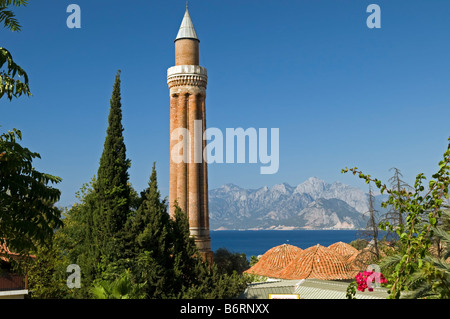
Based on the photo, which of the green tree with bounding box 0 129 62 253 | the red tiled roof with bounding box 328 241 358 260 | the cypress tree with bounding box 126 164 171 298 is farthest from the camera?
the red tiled roof with bounding box 328 241 358 260

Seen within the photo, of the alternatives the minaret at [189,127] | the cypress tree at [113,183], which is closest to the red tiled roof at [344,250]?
the minaret at [189,127]

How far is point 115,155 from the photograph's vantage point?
86.1 feet

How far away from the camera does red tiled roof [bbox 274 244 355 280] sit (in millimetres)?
38250

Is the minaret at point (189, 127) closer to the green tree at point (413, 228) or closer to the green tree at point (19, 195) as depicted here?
the green tree at point (19, 195)

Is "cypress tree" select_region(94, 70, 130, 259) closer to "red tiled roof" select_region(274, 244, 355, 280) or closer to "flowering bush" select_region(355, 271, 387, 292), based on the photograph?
"red tiled roof" select_region(274, 244, 355, 280)

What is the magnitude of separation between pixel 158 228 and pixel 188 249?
2.59 metres

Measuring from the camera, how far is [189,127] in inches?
1578

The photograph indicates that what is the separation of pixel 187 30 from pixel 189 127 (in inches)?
333

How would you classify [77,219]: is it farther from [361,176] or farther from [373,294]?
[361,176]

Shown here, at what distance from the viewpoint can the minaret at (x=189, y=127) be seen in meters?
39.6

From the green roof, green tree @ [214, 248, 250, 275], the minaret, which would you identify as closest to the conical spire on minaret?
the minaret

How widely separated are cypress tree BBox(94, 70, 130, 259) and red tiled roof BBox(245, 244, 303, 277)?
20.3 m

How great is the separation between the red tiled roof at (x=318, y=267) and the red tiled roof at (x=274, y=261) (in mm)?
2132
